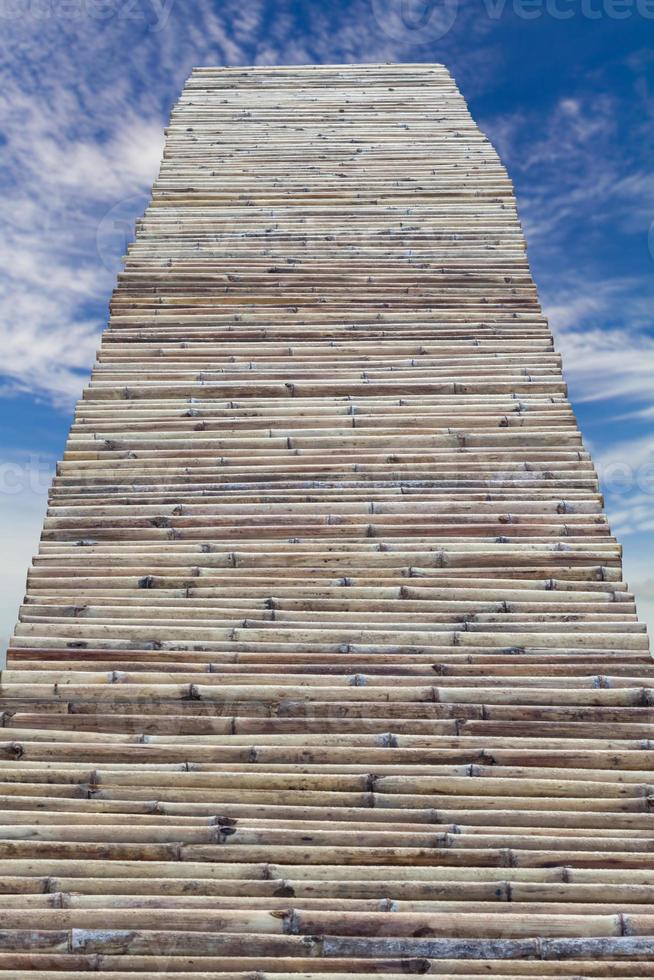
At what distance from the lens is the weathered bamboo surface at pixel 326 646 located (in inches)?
74.3

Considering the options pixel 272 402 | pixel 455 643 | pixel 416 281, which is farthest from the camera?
pixel 416 281

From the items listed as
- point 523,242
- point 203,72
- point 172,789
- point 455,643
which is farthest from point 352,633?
point 203,72

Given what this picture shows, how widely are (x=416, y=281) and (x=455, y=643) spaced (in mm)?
2033

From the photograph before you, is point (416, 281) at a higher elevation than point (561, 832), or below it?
higher

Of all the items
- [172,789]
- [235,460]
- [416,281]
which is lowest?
[172,789]

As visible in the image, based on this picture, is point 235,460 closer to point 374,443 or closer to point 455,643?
point 374,443

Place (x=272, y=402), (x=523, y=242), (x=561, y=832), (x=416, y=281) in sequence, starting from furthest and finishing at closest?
(x=523, y=242)
(x=416, y=281)
(x=272, y=402)
(x=561, y=832)

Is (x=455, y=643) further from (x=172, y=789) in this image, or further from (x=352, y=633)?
(x=172, y=789)

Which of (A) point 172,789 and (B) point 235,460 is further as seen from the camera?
(B) point 235,460

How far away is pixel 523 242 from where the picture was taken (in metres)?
4.12

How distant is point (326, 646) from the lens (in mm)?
2484

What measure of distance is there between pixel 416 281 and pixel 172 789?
2652 millimetres

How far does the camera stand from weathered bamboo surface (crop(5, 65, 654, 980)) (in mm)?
1888

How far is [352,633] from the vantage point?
2.51 meters
